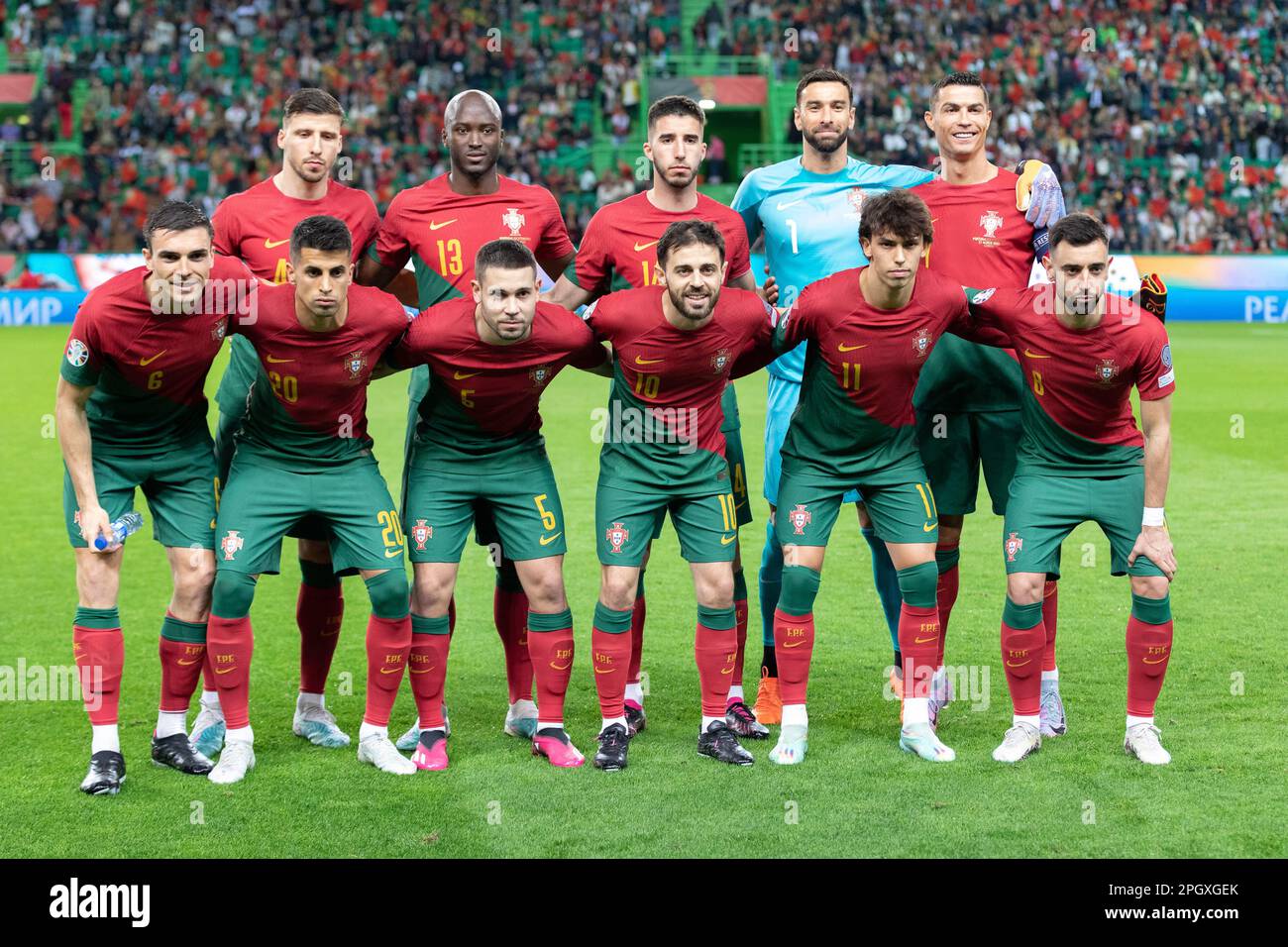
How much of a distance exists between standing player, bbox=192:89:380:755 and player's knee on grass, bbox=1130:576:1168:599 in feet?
10.1

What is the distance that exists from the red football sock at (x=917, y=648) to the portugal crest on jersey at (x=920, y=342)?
3.17 ft

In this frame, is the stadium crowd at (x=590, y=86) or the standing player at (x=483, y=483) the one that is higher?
the stadium crowd at (x=590, y=86)

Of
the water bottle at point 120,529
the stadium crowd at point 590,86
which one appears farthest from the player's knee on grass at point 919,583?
the stadium crowd at point 590,86

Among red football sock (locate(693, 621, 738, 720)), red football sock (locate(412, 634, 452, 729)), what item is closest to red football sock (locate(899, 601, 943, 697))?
red football sock (locate(693, 621, 738, 720))

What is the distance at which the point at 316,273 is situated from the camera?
16.9 feet

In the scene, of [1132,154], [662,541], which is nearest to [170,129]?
[1132,154]

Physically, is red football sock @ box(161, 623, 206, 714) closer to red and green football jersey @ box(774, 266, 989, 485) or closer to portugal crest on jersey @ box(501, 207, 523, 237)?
portugal crest on jersey @ box(501, 207, 523, 237)

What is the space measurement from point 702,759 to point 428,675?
1.07 metres

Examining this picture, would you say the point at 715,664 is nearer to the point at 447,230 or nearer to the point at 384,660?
the point at 384,660

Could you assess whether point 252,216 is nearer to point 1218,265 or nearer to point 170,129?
point 1218,265

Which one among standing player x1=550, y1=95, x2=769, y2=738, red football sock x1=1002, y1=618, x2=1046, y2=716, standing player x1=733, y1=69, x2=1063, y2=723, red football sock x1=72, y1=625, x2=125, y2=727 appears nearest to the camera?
red football sock x1=72, y1=625, x2=125, y2=727

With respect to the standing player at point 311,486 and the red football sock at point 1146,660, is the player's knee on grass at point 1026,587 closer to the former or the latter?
the red football sock at point 1146,660

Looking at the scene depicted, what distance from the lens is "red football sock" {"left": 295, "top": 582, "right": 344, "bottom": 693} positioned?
5.93 metres

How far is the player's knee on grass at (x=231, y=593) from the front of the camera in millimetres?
5312
